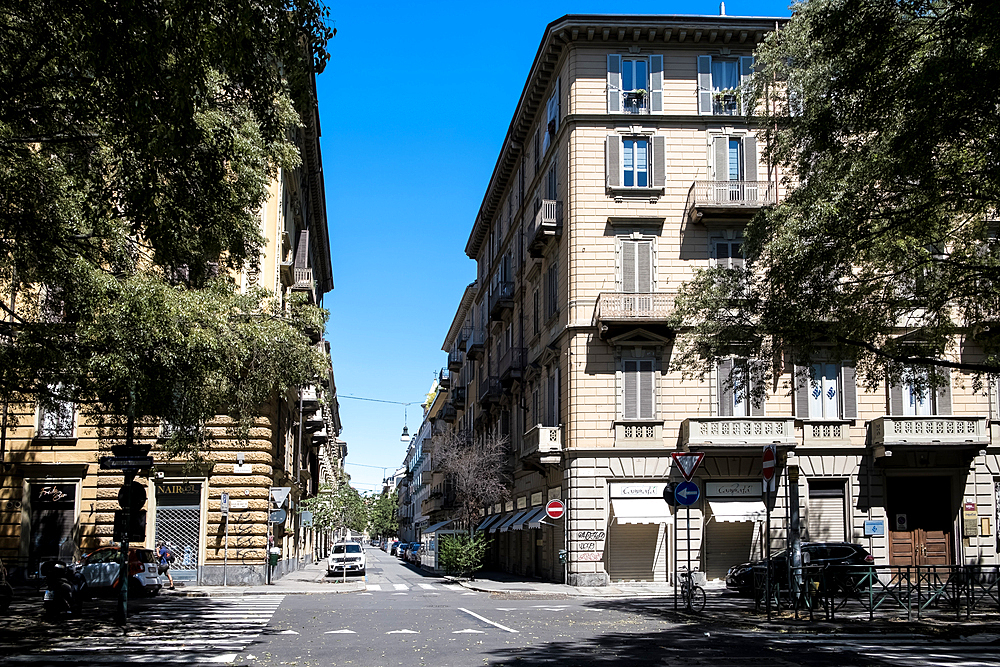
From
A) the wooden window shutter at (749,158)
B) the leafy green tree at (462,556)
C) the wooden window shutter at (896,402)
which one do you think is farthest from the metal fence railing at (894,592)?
the leafy green tree at (462,556)

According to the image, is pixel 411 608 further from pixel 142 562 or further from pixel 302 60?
pixel 302 60

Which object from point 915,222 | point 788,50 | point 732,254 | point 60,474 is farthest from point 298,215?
point 915,222

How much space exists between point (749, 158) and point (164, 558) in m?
23.9

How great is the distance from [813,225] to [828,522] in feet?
61.0

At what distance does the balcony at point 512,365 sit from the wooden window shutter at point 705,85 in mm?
14354

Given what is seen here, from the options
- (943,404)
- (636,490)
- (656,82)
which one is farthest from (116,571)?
(943,404)

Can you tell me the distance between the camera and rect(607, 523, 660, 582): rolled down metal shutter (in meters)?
34.1

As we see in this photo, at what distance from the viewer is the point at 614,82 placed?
3603cm

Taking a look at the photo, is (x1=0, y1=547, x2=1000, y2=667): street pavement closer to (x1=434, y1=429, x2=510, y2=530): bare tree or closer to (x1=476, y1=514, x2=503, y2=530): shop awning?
(x1=434, y1=429, x2=510, y2=530): bare tree

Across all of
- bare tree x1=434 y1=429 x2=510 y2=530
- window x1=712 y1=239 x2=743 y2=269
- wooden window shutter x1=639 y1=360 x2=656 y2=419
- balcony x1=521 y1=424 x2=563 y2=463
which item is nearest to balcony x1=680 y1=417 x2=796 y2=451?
wooden window shutter x1=639 y1=360 x2=656 y2=419

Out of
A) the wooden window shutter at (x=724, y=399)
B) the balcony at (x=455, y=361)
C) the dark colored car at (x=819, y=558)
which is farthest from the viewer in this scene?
the balcony at (x=455, y=361)

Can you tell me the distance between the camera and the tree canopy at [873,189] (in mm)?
15266

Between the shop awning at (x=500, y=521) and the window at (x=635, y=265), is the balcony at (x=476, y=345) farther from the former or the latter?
the window at (x=635, y=265)

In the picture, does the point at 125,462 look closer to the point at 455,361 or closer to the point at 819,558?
the point at 819,558
